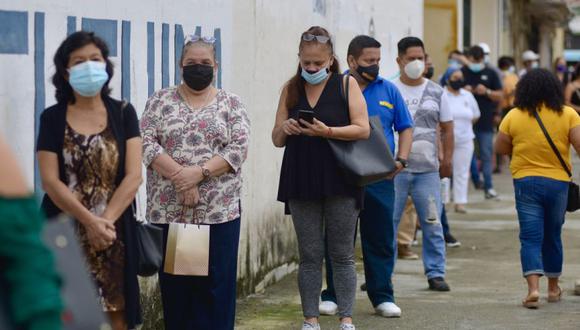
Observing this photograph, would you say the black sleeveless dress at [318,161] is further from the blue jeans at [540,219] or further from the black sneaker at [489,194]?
the black sneaker at [489,194]

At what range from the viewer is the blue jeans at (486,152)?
1659 cm

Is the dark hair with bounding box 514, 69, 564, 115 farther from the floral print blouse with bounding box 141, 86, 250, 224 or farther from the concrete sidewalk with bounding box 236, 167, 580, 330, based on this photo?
the floral print blouse with bounding box 141, 86, 250, 224

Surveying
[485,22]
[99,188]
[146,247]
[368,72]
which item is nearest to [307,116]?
[368,72]

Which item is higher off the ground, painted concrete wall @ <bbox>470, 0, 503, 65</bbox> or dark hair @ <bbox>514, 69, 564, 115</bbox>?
painted concrete wall @ <bbox>470, 0, 503, 65</bbox>

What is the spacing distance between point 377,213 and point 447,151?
147 cm

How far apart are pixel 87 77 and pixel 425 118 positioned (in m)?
4.35

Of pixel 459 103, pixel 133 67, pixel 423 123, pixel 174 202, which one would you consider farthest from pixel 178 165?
pixel 459 103

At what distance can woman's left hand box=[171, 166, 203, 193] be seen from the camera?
247 inches

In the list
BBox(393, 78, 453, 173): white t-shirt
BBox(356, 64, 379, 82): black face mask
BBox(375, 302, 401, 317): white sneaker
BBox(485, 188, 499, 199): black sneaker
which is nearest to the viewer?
BBox(356, 64, 379, 82): black face mask

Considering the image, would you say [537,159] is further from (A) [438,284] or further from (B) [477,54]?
(B) [477,54]

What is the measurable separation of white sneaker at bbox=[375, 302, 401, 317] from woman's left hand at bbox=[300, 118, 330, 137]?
66.8 inches

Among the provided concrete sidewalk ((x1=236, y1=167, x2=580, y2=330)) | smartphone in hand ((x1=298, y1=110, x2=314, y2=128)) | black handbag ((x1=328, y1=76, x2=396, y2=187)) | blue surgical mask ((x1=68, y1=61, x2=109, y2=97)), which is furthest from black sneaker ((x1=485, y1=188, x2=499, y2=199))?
blue surgical mask ((x1=68, y1=61, x2=109, y2=97))

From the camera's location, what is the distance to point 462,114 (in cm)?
1417

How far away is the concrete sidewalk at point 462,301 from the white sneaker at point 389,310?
0.16 feet
